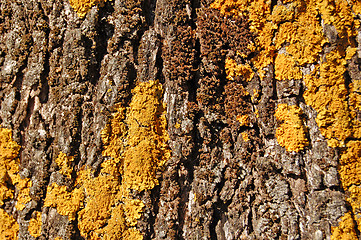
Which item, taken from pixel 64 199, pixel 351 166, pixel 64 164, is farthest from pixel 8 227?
pixel 351 166

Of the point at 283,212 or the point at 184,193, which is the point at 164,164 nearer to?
the point at 184,193

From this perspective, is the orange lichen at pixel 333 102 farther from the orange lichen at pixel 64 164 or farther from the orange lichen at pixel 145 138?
the orange lichen at pixel 64 164

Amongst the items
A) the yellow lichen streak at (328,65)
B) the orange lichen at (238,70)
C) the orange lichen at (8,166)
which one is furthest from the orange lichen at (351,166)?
the orange lichen at (8,166)

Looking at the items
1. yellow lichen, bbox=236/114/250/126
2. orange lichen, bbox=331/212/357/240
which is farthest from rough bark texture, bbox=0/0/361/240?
orange lichen, bbox=331/212/357/240

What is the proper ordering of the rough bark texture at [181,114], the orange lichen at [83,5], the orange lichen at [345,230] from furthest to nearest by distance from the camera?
1. the orange lichen at [83,5]
2. the rough bark texture at [181,114]
3. the orange lichen at [345,230]

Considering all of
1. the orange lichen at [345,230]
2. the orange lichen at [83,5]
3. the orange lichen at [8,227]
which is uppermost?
the orange lichen at [83,5]

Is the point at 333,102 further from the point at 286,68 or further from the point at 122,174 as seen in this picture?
the point at 122,174
